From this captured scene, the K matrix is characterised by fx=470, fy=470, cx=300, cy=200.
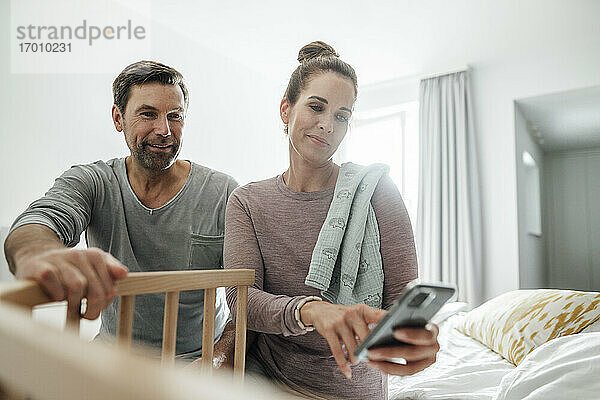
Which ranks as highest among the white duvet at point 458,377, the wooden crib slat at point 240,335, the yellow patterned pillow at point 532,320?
the wooden crib slat at point 240,335

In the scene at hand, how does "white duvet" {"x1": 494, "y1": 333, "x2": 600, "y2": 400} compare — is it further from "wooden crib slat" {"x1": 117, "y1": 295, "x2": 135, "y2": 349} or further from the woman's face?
"wooden crib slat" {"x1": 117, "y1": 295, "x2": 135, "y2": 349}

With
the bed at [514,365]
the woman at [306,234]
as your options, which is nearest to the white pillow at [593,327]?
the bed at [514,365]

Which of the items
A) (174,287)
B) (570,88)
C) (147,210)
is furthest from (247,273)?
(570,88)

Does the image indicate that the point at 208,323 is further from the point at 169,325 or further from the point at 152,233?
the point at 152,233

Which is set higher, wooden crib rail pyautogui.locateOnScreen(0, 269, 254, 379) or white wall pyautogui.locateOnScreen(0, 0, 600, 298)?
white wall pyautogui.locateOnScreen(0, 0, 600, 298)

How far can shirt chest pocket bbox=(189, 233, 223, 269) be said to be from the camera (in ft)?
4.45

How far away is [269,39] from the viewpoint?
3492 mm

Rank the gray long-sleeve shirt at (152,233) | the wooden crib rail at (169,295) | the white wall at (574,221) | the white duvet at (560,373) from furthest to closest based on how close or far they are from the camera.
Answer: the white wall at (574,221) → the gray long-sleeve shirt at (152,233) → the white duvet at (560,373) → the wooden crib rail at (169,295)

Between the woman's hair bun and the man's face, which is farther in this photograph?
the man's face

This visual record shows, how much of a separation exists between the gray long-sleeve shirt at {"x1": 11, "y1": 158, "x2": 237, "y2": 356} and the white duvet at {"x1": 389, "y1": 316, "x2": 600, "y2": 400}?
25.9 inches

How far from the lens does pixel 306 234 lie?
102 centimetres

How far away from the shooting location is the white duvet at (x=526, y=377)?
3.03 ft

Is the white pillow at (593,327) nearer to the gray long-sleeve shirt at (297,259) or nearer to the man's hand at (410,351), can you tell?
the gray long-sleeve shirt at (297,259)

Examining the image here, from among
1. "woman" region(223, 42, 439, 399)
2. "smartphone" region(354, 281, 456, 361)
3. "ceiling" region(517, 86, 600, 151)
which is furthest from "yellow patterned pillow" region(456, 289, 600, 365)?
"ceiling" region(517, 86, 600, 151)
